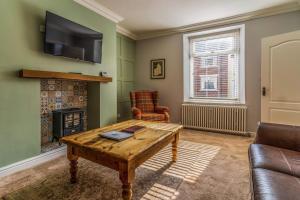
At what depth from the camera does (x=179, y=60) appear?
4.26m

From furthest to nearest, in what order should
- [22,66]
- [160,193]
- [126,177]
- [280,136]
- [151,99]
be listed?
1. [151,99]
2. [22,66]
3. [280,136]
4. [160,193]
5. [126,177]

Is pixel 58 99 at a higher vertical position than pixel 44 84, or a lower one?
lower

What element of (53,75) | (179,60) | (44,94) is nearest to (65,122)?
(44,94)

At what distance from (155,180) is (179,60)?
3.11 m

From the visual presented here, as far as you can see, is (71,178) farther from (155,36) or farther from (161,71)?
(155,36)

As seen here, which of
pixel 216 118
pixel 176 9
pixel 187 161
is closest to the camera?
pixel 187 161

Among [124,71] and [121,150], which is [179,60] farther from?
[121,150]

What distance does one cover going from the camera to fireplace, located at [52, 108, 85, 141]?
2.61 metres

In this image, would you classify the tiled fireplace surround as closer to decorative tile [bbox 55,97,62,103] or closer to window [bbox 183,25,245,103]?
decorative tile [bbox 55,97,62,103]

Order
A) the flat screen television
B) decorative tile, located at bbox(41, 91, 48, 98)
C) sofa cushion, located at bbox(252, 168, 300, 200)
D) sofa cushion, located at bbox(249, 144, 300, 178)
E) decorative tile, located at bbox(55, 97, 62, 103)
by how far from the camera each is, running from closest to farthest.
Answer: sofa cushion, located at bbox(252, 168, 300, 200), sofa cushion, located at bbox(249, 144, 300, 178), the flat screen television, decorative tile, located at bbox(41, 91, 48, 98), decorative tile, located at bbox(55, 97, 62, 103)

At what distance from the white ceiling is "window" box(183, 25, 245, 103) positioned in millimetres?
437

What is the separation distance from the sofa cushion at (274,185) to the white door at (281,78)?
2.22 m

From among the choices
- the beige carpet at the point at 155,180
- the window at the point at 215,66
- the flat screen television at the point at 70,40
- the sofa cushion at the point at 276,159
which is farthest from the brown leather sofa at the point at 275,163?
the flat screen television at the point at 70,40

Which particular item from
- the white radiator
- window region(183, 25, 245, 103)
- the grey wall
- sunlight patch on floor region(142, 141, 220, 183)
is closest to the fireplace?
sunlight patch on floor region(142, 141, 220, 183)
